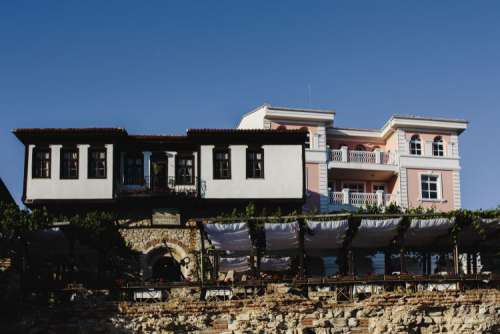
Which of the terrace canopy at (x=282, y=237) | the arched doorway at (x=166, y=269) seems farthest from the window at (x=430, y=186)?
the arched doorway at (x=166, y=269)

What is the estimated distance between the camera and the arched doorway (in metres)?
36.7

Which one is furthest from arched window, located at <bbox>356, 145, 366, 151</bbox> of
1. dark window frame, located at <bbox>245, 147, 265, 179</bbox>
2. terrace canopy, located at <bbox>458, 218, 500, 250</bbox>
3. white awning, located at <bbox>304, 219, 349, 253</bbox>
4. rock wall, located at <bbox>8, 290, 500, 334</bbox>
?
rock wall, located at <bbox>8, 290, 500, 334</bbox>

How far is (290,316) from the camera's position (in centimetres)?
2869

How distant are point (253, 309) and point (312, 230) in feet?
14.9

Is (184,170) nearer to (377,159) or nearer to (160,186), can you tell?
(160,186)

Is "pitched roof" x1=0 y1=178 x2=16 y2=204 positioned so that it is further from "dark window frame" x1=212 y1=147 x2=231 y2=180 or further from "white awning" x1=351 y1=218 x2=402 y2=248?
"white awning" x1=351 y1=218 x2=402 y2=248

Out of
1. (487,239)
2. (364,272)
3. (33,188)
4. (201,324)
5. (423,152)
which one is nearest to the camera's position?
(201,324)

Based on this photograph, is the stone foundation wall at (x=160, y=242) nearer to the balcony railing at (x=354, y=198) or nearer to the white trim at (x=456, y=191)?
the balcony railing at (x=354, y=198)

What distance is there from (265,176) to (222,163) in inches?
86.6

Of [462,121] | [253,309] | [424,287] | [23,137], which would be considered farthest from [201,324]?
[462,121]

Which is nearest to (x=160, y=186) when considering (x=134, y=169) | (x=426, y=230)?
(x=134, y=169)

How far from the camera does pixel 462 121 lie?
151 feet

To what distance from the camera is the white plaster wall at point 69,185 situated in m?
36.5

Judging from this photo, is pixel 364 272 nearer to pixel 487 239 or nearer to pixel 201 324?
pixel 487 239
